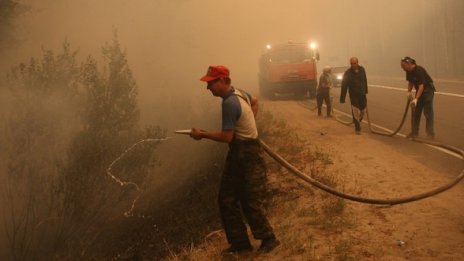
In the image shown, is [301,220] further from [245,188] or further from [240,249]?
[245,188]

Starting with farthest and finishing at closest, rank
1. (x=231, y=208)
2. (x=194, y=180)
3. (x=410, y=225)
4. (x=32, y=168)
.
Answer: (x=32, y=168) → (x=194, y=180) → (x=410, y=225) → (x=231, y=208)

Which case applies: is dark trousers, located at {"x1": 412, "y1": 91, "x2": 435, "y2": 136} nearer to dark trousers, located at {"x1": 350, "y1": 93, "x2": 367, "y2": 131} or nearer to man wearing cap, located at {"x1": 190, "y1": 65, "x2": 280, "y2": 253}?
dark trousers, located at {"x1": 350, "y1": 93, "x2": 367, "y2": 131}

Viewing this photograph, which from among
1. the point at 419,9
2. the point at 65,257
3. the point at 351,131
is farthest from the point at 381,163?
the point at 419,9

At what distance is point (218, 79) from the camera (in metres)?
4.74

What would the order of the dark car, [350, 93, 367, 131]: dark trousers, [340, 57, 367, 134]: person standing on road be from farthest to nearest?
the dark car, [350, 93, 367, 131]: dark trousers, [340, 57, 367, 134]: person standing on road

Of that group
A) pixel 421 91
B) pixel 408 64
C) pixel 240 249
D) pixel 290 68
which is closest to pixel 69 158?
pixel 290 68

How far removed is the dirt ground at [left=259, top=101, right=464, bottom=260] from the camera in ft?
16.0

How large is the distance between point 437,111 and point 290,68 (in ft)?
23.9

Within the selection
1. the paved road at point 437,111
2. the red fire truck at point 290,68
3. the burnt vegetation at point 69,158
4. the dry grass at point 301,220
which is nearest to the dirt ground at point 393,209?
the dry grass at point 301,220

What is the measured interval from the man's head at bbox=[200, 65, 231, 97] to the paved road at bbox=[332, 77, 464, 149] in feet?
22.8

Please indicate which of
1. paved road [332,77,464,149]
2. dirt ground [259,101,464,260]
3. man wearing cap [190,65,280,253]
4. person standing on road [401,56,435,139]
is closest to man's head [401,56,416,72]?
person standing on road [401,56,435,139]

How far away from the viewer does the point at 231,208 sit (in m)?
5.00

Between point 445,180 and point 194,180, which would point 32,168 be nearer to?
point 194,180

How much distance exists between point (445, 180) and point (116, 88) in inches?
557
